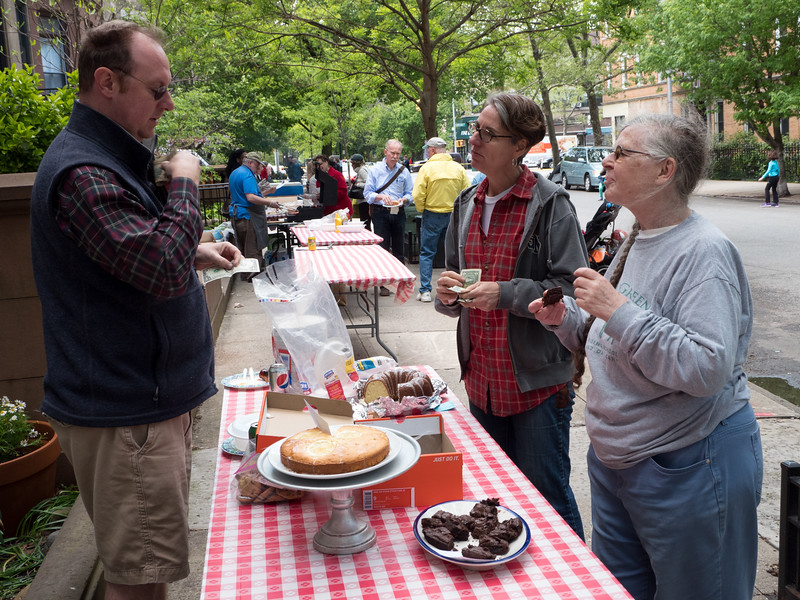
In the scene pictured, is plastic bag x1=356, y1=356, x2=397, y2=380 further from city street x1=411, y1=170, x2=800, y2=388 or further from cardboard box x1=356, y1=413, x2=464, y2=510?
city street x1=411, y1=170, x2=800, y2=388

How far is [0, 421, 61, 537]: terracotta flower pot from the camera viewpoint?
3.65m

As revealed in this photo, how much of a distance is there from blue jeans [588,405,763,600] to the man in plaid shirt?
137cm

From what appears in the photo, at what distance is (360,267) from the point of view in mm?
6910

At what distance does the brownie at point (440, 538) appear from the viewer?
1.76m

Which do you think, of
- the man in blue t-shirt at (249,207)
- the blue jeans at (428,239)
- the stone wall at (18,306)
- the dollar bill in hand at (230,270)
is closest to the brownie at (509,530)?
Answer: the dollar bill in hand at (230,270)

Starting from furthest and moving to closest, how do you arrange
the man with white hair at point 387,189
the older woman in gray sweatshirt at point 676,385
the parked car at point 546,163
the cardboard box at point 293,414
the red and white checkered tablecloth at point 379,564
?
the parked car at point 546,163 → the man with white hair at point 387,189 → the cardboard box at point 293,414 → the older woman in gray sweatshirt at point 676,385 → the red and white checkered tablecloth at point 379,564

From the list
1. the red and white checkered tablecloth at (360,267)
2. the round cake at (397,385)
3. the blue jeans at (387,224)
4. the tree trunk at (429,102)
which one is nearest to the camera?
the round cake at (397,385)

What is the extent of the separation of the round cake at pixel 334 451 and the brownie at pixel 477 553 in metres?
0.30

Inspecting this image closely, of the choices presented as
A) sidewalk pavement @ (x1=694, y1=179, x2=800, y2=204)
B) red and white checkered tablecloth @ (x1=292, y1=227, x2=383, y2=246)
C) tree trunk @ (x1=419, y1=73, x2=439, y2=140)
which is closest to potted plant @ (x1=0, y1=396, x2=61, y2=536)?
red and white checkered tablecloth @ (x1=292, y1=227, x2=383, y2=246)

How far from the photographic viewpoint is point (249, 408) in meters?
2.94

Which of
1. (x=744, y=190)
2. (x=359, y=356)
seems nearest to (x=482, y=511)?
(x=359, y=356)

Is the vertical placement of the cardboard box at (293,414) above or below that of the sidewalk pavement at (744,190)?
above

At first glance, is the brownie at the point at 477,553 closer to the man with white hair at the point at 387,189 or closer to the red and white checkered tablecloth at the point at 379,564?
the red and white checkered tablecloth at the point at 379,564

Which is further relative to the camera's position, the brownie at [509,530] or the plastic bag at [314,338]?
the plastic bag at [314,338]
